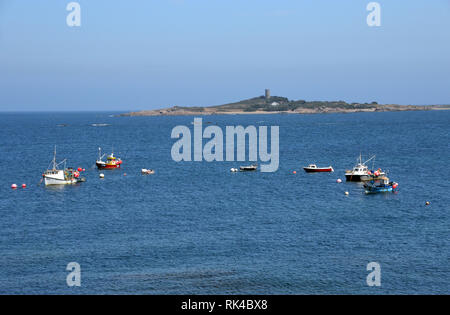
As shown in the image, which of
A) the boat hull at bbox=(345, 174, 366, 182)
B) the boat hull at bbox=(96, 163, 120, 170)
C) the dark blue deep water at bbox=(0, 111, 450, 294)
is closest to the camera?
the dark blue deep water at bbox=(0, 111, 450, 294)

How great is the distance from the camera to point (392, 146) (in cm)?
19650

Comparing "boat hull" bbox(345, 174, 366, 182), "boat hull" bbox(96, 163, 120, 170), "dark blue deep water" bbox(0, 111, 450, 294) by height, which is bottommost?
"dark blue deep water" bbox(0, 111, 450, 294)

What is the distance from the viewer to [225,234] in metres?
72.9

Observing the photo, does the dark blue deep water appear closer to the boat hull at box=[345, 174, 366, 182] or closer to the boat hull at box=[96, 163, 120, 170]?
the boat hull at box=[345, 174, 366, 182]

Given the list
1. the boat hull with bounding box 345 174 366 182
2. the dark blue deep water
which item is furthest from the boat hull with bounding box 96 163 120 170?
the boat hull with bounding box 345 174 366 182

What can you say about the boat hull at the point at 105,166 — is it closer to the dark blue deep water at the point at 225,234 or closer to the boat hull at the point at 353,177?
the dark blue deep water at the point at 225,234

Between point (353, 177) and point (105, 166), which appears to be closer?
point (353, 177)

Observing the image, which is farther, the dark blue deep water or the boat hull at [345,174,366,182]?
the boat hull at [345,174,366,182]

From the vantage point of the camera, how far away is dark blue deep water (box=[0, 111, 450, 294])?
55188mm

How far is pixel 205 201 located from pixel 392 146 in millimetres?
119548

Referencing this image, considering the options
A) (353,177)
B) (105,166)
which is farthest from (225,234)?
(105,166)

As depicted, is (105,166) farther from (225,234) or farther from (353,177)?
(225,234)

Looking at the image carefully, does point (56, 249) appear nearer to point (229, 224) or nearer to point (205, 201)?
point (229, 224)
